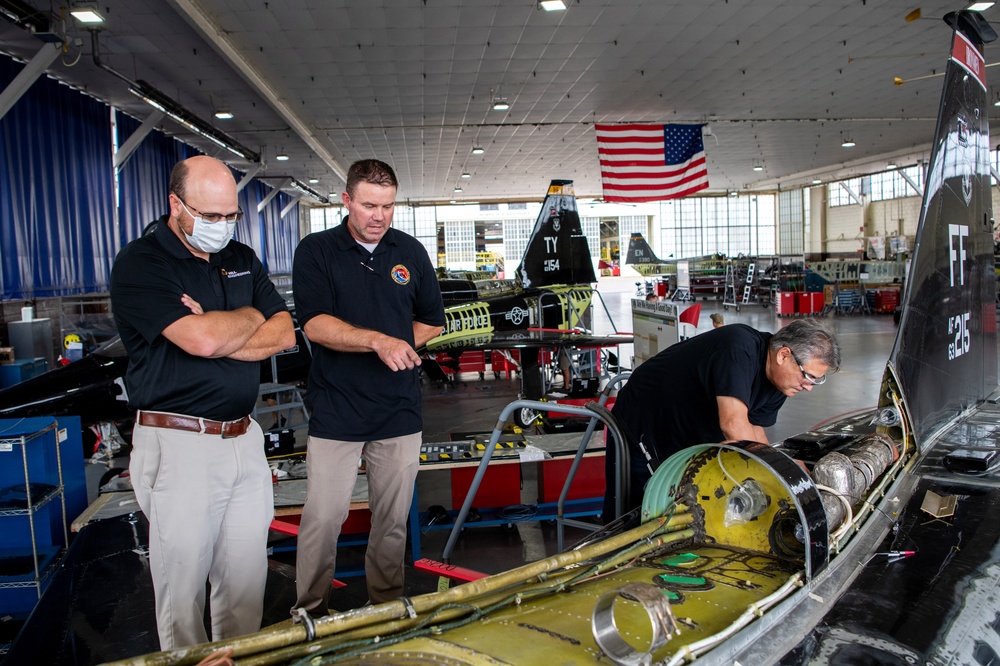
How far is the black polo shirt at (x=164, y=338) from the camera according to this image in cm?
211

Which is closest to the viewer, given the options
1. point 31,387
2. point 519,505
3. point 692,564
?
point 692,564

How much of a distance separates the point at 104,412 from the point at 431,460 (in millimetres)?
3541

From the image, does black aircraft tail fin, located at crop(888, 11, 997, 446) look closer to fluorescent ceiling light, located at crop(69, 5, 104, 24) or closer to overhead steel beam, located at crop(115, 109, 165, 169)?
fluorescent ceiling light, located at crop(69, 5, 104, 24)

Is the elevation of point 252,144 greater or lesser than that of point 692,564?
greater

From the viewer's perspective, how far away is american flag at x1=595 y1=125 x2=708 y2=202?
13.8m

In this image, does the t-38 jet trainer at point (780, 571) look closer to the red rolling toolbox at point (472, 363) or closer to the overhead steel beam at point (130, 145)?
the red rolling toolbox at point (472, 363)

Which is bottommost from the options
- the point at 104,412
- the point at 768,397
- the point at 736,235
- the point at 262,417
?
the point at 262,417

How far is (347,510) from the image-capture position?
270 cm

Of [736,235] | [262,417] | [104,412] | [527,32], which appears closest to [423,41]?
[527,32]

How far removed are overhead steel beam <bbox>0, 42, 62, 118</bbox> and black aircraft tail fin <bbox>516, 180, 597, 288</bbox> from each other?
311 inches

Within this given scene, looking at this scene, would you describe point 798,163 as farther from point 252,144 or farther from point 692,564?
point 692,564

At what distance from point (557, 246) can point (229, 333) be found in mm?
10679

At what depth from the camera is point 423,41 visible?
462 inches

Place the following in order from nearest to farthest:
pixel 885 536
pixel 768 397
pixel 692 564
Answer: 1. pixel 692 564
2. pixel 885 536
3. pixel 768 397
